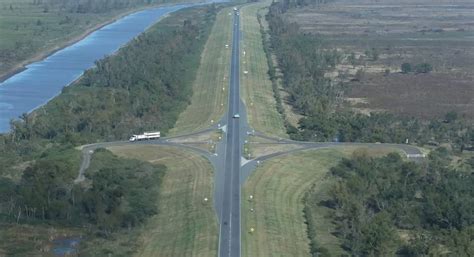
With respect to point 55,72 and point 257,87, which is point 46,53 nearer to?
point 55,72

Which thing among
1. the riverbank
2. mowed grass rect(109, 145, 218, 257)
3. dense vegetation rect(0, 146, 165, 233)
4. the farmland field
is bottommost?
the farmland field

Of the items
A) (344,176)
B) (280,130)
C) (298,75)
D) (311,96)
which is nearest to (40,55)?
(298,75)

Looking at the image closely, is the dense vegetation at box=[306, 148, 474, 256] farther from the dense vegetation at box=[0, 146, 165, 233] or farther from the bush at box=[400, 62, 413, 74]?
the bush at box=[400, 62, 413, 74]

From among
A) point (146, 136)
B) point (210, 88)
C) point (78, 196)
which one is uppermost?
point (78, 196)

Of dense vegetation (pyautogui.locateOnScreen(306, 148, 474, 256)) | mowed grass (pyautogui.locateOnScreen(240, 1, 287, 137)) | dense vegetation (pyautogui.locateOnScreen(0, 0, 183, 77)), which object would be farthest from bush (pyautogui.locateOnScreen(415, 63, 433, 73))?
dense vegetation (pyautogui.locateOnScreen(0, 0, 183, 77))

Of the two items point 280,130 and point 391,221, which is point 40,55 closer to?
A: point 280,130

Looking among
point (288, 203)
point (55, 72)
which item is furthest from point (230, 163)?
point (55, 72)
